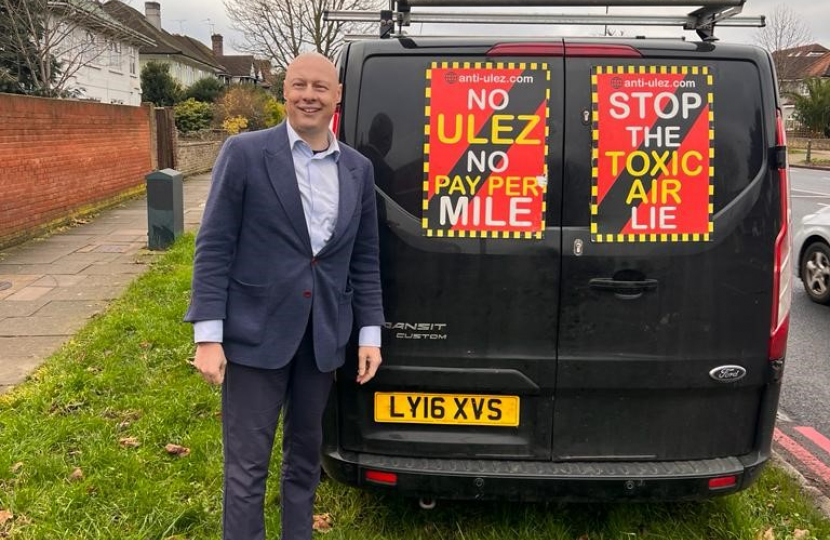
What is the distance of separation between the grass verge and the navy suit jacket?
1081mm

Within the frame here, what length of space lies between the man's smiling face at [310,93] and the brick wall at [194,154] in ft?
54.5

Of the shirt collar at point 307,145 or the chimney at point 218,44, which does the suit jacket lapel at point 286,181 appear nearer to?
the shirt collar at point 307,145

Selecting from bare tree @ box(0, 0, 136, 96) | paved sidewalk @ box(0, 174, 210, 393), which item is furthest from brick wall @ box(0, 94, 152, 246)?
bare tree @ box(0, 0, 136, 96)

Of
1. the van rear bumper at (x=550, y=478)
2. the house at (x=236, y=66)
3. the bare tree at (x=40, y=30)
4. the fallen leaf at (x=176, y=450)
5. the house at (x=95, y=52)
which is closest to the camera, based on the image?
the van rear bumper at (x=550, y=478)

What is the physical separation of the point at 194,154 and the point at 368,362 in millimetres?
19823

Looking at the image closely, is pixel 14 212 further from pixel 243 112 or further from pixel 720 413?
pixel 243 112

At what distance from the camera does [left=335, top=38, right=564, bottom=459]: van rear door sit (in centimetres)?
266

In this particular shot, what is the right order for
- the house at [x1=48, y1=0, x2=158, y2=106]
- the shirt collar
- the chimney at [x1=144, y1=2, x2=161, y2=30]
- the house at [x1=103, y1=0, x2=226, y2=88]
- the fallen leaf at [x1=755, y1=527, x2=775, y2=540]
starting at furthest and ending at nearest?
the chimney at [x1=144, y1=2, x2=161, y2=30] → the house at [x1=103, y1=0, x2=226, y2=88] → the house at [x1=48, y1=0, x2=158, y2=106] → the fallen leaf at [x1=755, y1=527, x2=775, y2=540] → the shirt collar

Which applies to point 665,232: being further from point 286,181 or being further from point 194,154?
point 194,154

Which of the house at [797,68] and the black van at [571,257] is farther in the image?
the house at [797,68]

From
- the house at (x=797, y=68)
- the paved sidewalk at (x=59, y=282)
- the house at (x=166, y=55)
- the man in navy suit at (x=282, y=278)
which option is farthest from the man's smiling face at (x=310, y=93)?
the house at (x=797, y=68)

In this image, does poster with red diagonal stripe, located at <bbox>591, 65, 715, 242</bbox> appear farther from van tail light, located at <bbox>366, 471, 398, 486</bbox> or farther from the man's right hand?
the man's right hand

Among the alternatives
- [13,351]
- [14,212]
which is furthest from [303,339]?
[14,212]

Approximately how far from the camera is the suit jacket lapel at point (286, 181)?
2.39m
